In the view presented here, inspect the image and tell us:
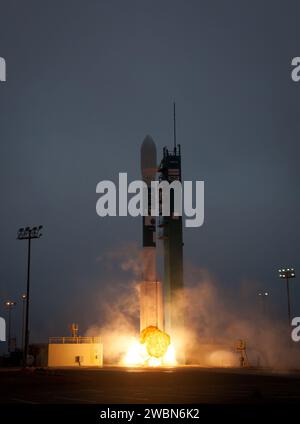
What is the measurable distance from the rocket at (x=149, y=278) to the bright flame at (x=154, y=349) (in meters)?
1.77

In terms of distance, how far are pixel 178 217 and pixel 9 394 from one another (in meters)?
40.7

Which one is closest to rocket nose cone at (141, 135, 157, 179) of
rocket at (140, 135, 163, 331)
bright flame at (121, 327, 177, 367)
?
rocket at (140, 135, 163, 331)

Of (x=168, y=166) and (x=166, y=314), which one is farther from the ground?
(x=168, y=166)

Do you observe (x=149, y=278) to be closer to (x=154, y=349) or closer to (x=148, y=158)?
(x=154, y=349)

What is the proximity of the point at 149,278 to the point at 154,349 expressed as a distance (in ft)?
23.4

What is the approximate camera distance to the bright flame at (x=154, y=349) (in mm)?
54875

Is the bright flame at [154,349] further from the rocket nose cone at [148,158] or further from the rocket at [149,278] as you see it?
the rocket nose cone at [148,158]

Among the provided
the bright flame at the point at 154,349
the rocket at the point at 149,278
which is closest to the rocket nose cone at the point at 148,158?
the rocket at the point at 149,278

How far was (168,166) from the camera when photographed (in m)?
64.4

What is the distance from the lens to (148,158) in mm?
60000

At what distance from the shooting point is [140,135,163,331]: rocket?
2237 inches

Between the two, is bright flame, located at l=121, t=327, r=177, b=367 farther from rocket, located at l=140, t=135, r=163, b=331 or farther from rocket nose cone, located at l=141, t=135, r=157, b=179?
rocket nose cone, located at l=141, t=135, r=157, b=179
